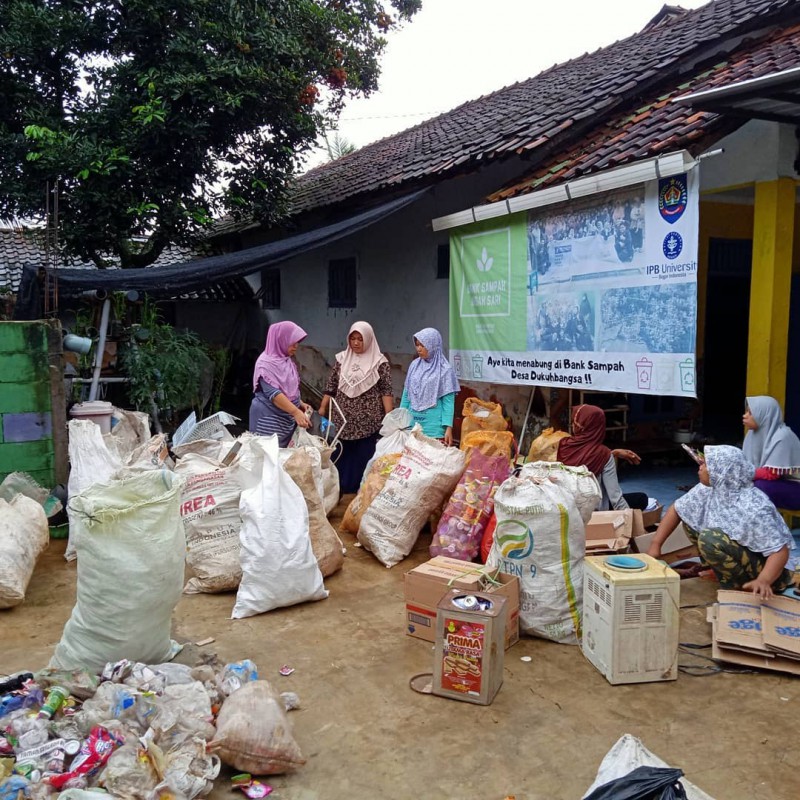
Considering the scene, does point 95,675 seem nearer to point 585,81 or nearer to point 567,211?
point 567,211

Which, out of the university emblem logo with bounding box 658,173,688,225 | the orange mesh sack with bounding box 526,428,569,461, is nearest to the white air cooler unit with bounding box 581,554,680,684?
the orange mesh sack with bounding box 526,428,569,461

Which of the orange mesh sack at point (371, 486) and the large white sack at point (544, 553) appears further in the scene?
the orange mesh sack at point (371, 486)

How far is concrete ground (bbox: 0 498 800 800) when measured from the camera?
2377 mm

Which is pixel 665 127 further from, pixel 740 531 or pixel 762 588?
pixel 762 588

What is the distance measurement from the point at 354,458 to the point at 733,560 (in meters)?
3.18

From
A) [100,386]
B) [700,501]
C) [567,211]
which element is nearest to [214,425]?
[100,386]

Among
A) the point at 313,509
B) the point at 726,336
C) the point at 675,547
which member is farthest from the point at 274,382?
the point at 726,336

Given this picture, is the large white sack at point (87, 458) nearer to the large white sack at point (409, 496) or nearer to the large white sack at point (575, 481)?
the large white sack at point (409, 496)

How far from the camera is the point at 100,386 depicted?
22.0 ft

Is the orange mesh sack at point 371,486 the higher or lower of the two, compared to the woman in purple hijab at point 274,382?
lower

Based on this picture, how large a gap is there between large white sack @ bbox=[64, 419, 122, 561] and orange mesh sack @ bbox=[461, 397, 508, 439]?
8.42ft

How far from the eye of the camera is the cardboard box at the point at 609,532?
401 cm

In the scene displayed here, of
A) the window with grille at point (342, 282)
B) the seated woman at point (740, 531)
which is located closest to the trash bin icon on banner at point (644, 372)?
the seated woman at point (740, 531)

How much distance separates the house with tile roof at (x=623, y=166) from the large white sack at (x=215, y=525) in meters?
3.08
